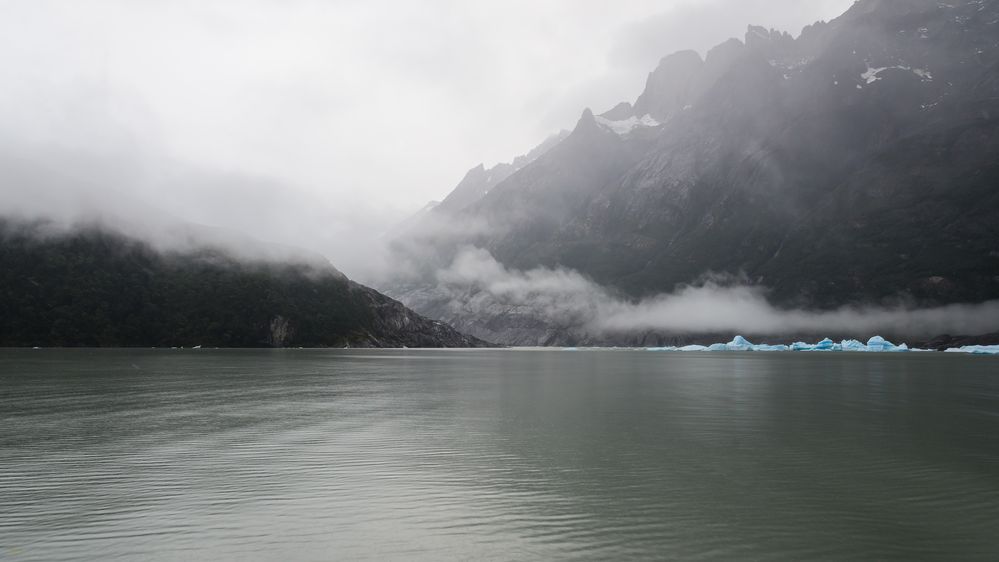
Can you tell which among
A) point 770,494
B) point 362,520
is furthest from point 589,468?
point 362,520

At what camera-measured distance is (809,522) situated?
2173cm

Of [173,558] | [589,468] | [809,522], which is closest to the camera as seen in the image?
[173,558]

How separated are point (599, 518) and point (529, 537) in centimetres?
365

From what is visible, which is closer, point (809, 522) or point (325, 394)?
point (809, 522)

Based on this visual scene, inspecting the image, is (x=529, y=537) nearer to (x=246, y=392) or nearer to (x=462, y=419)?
(x=462, y=419)

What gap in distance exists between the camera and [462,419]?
51750 millimetres

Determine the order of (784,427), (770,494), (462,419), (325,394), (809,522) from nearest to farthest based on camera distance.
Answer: (809,522)
(770,494)
(784,427)
(462,419)
(325,394)

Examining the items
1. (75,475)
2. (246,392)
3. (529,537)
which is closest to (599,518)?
(529,537)

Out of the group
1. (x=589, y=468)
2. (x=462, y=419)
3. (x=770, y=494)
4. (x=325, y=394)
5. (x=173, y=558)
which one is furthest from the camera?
(x=325, y=394)

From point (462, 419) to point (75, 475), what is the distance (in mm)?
29212

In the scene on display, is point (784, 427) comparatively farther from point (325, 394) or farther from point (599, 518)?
point (325, 394)

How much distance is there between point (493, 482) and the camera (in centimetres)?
2848

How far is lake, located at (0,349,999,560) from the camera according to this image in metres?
19.5

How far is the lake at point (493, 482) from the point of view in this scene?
766 inches
